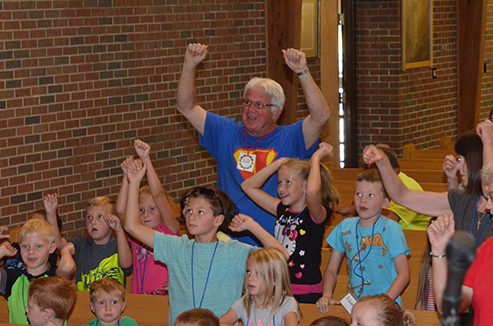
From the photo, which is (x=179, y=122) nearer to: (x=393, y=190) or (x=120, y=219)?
(x=120, y=219)

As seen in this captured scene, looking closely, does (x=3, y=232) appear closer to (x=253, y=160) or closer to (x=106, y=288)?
(x=106, y=288)

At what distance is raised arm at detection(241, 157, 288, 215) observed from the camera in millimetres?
4078

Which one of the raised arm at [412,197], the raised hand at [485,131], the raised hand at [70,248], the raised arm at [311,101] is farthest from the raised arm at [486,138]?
the raised hand at [70,248]

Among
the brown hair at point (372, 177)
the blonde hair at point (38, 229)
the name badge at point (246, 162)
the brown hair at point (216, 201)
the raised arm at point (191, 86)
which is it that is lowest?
the blonde hair at point (38, 229)

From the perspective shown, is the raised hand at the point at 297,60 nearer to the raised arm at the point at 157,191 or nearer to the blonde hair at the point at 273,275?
the raised arm at the point at 157,191

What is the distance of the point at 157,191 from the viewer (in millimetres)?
4191

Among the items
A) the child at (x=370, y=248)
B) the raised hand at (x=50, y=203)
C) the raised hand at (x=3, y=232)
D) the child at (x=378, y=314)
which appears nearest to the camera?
the child at (x=378, y=314)

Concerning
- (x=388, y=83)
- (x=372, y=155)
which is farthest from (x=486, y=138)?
(x=388, y=83)

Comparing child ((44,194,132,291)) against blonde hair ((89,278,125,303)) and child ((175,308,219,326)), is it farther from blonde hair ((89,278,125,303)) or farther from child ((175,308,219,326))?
child ((175,308,219,326))

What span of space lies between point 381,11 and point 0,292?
7.58 meters

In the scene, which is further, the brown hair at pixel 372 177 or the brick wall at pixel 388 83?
the brick wall at pixel 388 83

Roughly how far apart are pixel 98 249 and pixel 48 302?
2.91ft

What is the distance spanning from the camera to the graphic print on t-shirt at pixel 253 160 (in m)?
4.26

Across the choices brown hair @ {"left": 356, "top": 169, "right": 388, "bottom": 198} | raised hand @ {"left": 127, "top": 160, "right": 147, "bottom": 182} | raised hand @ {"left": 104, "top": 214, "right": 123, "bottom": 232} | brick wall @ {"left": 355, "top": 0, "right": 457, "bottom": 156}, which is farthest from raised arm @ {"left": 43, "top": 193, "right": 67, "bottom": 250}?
brick wall @ {"left": 355, "top": 0, "right": 457, "bottom": 156}
